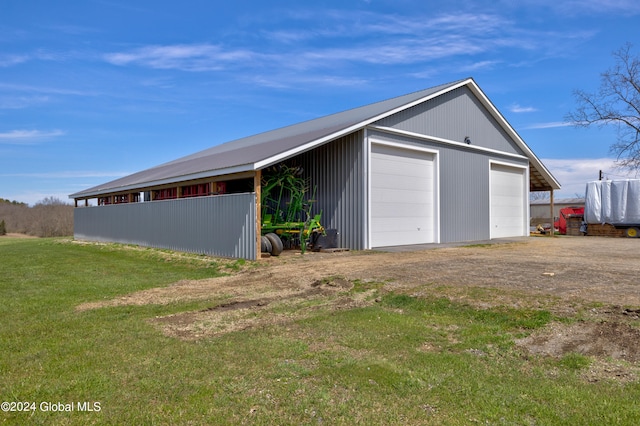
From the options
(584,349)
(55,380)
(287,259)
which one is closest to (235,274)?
(287,259)

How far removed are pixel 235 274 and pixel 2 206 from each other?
55729 mm

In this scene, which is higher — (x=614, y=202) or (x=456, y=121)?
(x=456, y=121)

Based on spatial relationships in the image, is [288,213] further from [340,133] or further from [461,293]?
[461,293]

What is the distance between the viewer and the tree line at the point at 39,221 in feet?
133

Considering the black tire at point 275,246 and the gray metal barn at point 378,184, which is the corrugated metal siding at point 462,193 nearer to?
the gray metal barn at point 378,184

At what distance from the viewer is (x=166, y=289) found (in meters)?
8.79

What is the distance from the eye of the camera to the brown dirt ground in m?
4.78

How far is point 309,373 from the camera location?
4.03 m

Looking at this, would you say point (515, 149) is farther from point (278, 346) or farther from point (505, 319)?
point (278, 346)

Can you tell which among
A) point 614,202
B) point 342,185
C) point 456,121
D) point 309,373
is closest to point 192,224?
point 342,185

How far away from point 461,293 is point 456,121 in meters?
13.0

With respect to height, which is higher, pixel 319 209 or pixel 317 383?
pixel 319 209

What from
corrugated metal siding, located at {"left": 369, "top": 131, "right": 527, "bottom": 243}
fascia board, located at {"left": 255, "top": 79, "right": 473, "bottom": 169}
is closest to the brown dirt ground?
fascia board, located at {"left": 255, "top": 79, "right": 473, "bottom": 169}

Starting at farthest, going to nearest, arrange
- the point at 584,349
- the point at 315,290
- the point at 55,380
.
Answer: the point at 315,290
the point at 584,349
the point at 55,380
